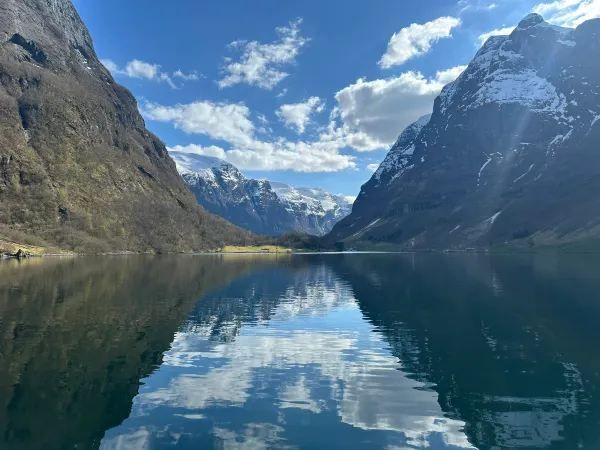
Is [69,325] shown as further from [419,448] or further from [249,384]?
[419,448]

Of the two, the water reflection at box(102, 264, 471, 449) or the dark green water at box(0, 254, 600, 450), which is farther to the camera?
the dark green water at box(0, 254, 600, 450)

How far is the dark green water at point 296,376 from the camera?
30531mm

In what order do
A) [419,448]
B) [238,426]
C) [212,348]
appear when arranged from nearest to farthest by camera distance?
[419,448], [238,426], [212,348]

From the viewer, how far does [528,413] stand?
1346 inches

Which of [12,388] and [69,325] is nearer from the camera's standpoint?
[12,388]

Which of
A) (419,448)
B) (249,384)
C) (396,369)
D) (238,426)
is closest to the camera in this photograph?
(419,448)

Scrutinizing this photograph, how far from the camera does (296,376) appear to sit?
142 feet

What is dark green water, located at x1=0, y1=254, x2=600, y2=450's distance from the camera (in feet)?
100

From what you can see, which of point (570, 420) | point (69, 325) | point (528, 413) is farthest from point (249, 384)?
point (69, 325)

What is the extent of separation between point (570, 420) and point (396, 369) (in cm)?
1591

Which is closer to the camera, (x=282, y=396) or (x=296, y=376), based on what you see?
(x=282, y=396)

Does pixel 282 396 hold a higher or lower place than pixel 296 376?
lower

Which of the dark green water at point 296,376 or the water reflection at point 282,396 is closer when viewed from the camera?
the water reflection at point 282,396

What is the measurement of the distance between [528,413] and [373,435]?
11751 millimetres
